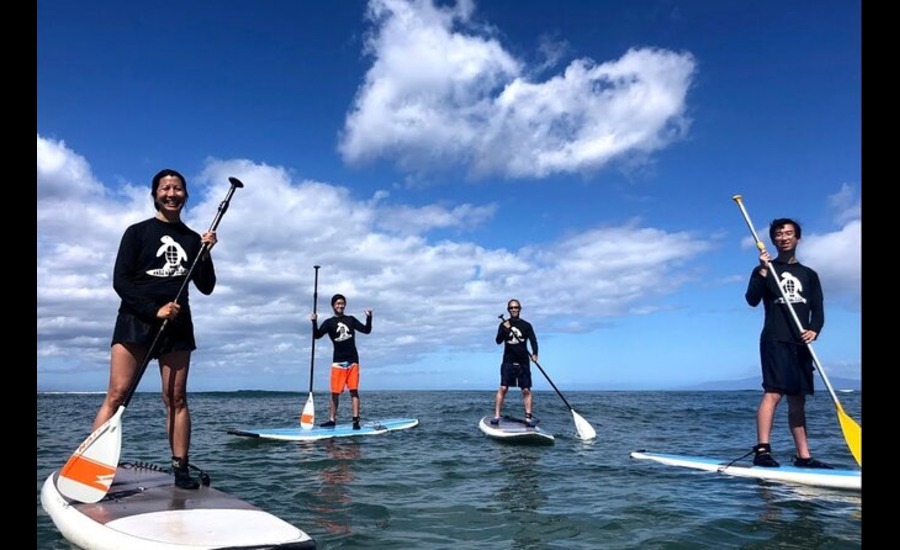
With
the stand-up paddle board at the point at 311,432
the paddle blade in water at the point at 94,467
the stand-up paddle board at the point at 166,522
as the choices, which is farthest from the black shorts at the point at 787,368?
the stand-up paddle board at the point at 311,432

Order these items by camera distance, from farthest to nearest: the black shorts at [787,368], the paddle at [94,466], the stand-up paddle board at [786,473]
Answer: the black shorts at [787,368] → the stand-up paddle board at [786,473] → the paddle at [94,466]

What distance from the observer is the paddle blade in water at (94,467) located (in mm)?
4109

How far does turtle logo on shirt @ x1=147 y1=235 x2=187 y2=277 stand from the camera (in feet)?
15.4

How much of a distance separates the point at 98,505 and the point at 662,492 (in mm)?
5369

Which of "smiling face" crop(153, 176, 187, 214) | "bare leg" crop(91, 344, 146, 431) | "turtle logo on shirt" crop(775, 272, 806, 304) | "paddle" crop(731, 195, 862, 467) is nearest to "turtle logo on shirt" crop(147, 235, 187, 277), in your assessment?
"smiling face" crop(153, 176, 187, 214)

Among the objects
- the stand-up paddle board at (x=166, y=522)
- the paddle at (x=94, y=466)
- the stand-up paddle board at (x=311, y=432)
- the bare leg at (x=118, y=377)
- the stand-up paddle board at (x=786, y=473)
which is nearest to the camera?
the stand-up paddle board at (x=166, y=522)

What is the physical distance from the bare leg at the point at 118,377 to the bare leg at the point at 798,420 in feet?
23.0

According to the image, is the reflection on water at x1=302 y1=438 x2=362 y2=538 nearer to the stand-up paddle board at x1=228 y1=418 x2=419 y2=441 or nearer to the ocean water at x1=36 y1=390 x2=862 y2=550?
the ocean water at x1=36 y1=390 x2=862 y2=550

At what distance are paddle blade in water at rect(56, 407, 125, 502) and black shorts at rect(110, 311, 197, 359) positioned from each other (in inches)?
23.2

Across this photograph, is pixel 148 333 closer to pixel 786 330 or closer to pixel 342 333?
pixel 786 330

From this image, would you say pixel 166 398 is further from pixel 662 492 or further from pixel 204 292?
pixel 662 492

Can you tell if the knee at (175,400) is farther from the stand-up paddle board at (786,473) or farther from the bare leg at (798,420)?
the bare leg at (798,420)

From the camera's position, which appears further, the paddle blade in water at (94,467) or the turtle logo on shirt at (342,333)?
the turtle logo on shirt at (342,333)

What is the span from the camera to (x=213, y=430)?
13.5 meters
